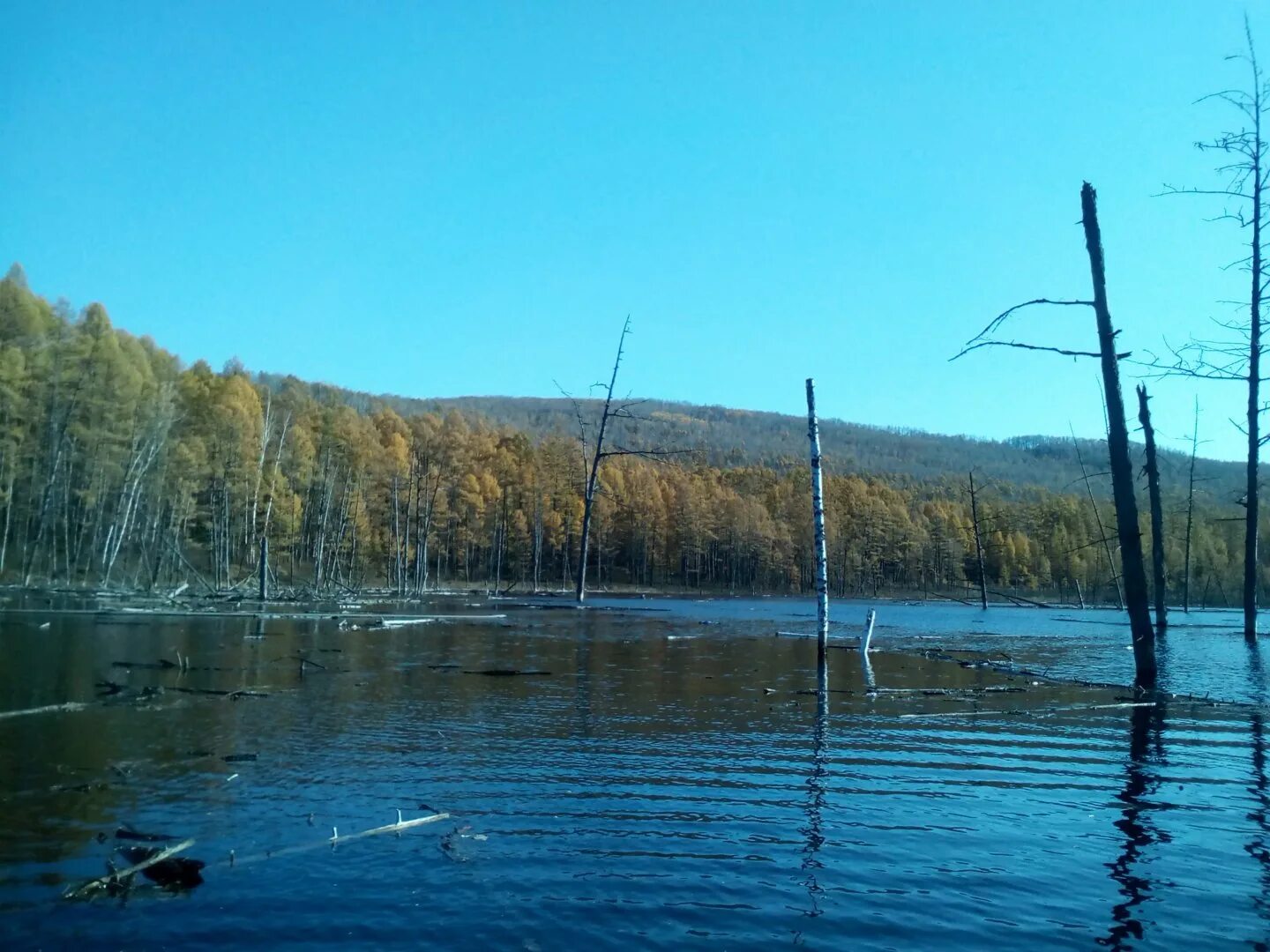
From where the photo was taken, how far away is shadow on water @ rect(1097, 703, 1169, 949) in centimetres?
642

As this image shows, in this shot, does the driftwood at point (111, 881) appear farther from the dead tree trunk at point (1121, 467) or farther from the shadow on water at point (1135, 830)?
the dead tree trunk at point (1121, 467)

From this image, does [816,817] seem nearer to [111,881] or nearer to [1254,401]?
[111,881]

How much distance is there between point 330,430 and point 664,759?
74192mm

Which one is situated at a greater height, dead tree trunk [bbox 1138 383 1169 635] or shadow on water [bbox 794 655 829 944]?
dead tree trunk [bbox 1138 383 1169 635]

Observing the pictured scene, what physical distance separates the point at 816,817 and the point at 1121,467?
39.0 ft

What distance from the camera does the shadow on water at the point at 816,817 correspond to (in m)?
6.84

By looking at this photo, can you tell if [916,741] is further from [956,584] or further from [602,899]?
[956,584]

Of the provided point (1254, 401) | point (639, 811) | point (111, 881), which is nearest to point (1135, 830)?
point (639, 811)

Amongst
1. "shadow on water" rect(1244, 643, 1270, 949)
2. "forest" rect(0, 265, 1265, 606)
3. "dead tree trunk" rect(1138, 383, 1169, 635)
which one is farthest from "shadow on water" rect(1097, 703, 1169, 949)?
"dead tree trunk" rect(1138, 383, 1169, 635)

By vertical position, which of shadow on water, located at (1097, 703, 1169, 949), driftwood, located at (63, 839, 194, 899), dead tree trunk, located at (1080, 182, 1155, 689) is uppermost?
dead tree trunk, located at (1080, 182, 1155, 689)

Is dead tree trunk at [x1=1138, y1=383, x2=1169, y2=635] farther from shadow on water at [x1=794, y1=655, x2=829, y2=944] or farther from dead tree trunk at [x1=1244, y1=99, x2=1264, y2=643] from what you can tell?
shadow on water at [x1=794, y1=655, x2=829, y2=944]

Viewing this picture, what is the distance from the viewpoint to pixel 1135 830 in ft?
29.0

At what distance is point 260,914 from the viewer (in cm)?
629

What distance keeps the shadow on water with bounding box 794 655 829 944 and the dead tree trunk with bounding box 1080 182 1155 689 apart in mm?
6911
